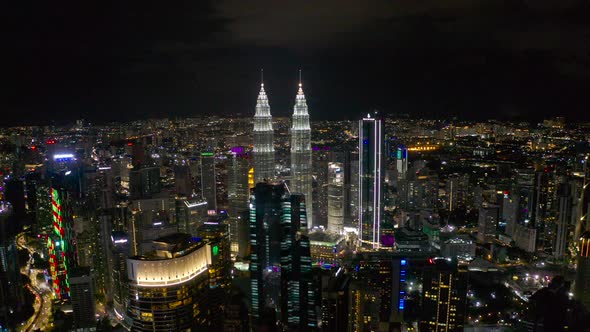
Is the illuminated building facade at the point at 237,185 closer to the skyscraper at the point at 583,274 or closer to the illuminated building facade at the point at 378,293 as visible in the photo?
the illuminated building facade at the point at 378,293

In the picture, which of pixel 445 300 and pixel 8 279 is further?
pixel 8 279

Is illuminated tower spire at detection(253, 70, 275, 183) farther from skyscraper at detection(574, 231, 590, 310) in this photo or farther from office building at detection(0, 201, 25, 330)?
skyscraper at detection(574, 231, 590, 310)

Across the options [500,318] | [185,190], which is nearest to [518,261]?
[500,318]

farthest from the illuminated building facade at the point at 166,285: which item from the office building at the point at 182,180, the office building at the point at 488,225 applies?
the office building at the point at 488,225

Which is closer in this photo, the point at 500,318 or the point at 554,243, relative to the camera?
the point at 500,318

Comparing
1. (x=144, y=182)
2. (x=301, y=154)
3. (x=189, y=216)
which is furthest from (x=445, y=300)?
(x=144, y=182)

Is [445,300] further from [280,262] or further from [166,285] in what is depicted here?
[166,285]

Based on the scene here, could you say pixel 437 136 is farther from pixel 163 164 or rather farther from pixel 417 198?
pixel 163 164
